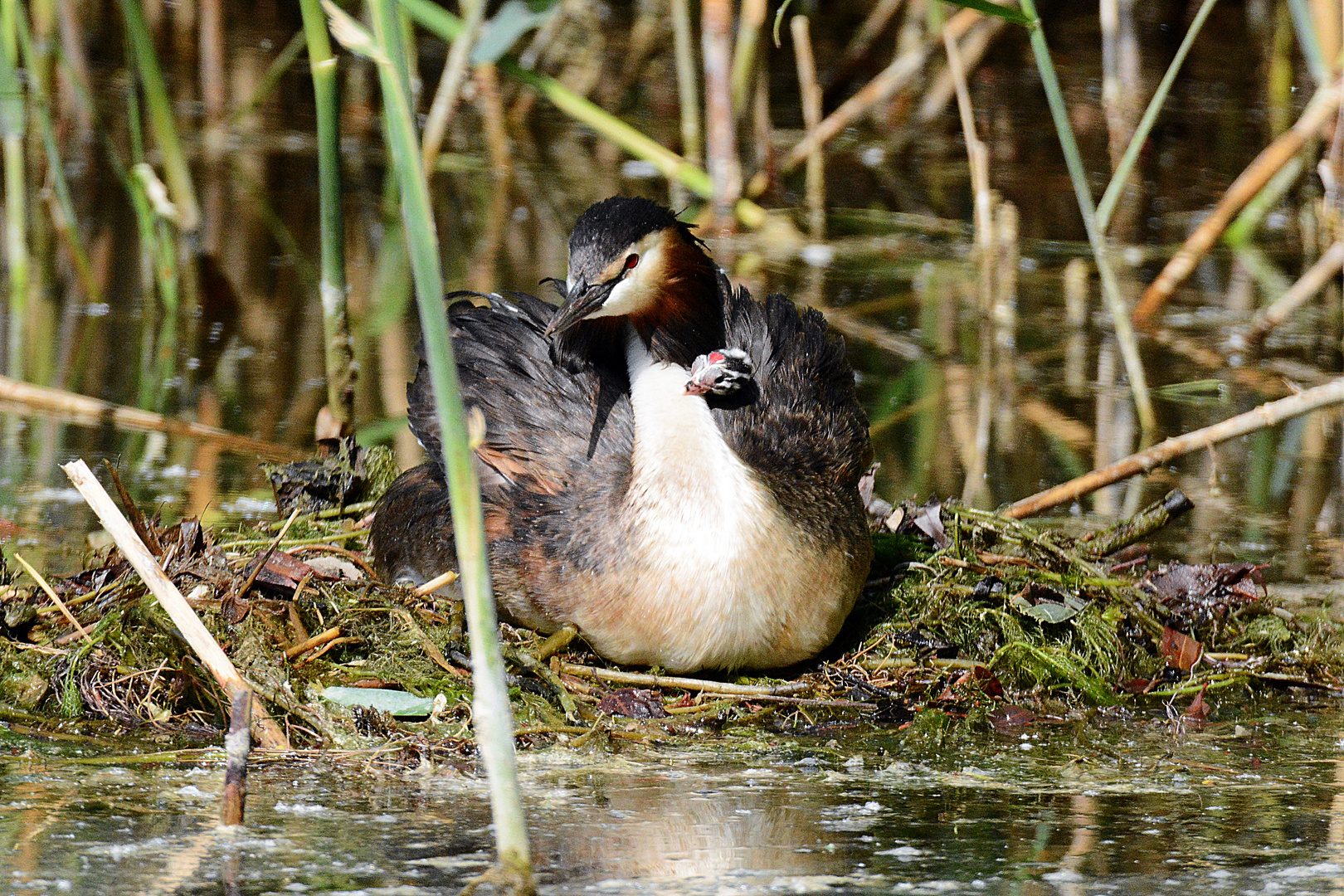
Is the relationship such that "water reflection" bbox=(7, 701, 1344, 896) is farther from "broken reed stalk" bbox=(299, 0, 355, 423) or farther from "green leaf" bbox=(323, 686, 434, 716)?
"broken reed stalk" bbox=(299, 0, 355, 423)

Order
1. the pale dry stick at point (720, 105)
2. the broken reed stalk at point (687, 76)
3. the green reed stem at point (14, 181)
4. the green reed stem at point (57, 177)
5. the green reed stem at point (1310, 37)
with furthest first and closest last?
the broken reed stalk at point (687, 76) < the pale dry stick at point (720, 105) < the green reed stem at point (57, 177) < the green reed stem at point (14, 181) < the green reed stem at point (1310, 37)

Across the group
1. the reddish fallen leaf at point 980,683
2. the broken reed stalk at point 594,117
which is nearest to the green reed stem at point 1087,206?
the broken reed stalk at point 594,117

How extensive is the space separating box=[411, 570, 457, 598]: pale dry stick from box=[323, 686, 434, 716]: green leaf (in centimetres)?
49

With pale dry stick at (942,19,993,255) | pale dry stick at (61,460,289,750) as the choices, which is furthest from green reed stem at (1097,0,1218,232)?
pale dry stick at (61,460,289,750)

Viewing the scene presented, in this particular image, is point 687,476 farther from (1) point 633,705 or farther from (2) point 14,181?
(2) point 14,181

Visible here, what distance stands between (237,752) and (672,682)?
1.49m

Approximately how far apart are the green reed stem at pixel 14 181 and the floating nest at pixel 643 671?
2292mm

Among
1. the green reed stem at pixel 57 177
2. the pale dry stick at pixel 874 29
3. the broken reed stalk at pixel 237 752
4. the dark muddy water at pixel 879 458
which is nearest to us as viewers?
the broken reed stalk at pixel 237 752

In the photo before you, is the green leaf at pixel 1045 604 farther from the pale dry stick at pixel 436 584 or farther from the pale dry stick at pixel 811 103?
the pale dry stick at pixel 811 103

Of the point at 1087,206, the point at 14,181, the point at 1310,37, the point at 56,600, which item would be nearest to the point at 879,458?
the point at 1087,206

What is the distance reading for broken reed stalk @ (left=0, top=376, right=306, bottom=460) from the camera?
6.04 m

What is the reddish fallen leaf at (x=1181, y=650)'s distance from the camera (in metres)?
4.50

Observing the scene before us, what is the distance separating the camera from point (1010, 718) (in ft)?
13.6

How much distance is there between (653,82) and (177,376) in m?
6.90
